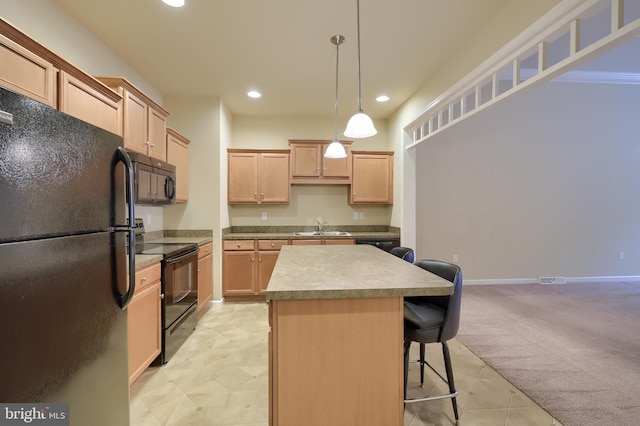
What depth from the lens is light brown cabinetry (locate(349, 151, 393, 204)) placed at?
13.9 ft

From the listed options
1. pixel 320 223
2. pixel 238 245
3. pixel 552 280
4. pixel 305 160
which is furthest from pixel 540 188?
pixel 238 245

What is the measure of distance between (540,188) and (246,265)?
195 inches

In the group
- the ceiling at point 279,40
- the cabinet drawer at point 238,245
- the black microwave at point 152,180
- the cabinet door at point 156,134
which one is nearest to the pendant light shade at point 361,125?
the ceiling at point 279,40

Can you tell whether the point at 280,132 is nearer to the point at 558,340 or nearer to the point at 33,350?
the point at 33,350

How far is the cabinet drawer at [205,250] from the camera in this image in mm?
3160

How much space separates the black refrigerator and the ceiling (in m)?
1.55

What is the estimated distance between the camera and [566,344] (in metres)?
2.56

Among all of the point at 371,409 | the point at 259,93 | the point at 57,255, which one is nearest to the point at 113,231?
the point at 57,255

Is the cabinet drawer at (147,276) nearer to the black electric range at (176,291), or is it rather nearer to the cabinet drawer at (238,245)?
the black electric range at (176,291)

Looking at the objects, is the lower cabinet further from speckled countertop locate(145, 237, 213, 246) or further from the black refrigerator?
speckled countertop locate(145, 237, 213, 246)

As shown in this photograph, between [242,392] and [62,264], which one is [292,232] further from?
[62,264]

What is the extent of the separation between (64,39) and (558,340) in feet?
16.6

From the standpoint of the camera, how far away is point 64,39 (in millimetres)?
2070

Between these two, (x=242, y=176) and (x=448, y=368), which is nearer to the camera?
(x=448, y=368)
